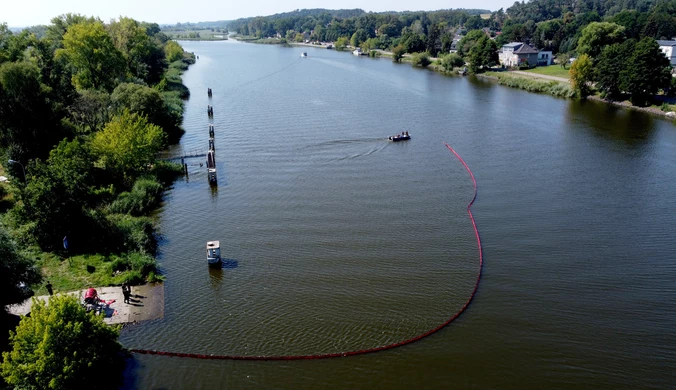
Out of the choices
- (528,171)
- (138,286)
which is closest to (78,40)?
(138,286)

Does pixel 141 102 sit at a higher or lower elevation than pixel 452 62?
lower

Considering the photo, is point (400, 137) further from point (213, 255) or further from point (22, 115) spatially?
point (22, 115)

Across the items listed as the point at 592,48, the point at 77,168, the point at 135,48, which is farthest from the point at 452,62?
the point at 77,168

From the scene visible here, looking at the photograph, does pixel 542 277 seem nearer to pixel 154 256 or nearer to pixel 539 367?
pixel 539 367

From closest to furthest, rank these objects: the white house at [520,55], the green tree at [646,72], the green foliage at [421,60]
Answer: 1. the green tree at [646,72]
2. the white house at [520,55]
3. the green foliage at [421,60]

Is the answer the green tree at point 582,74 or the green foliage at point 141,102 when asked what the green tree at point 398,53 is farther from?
the green foliage at point 141,102

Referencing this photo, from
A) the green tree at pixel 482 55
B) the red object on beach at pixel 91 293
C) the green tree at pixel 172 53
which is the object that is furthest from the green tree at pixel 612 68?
the green tree at pixel 172 53
